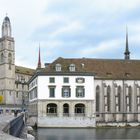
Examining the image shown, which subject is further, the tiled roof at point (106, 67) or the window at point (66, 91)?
the tiled roof at point (106, 67)

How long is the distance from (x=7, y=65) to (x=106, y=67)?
6166 centimetres

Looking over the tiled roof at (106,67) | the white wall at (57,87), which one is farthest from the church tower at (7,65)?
the white wall at (57,87)

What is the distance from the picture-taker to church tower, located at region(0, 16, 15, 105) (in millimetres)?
133000

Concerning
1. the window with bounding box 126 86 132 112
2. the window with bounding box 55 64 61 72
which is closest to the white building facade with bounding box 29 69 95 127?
the window with bounding box 55 64 61 72

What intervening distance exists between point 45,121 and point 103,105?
1395 cm

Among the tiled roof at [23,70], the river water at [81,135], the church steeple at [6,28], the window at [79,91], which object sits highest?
the church steeple at [6,28]

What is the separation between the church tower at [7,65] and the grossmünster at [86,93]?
57.8 meters

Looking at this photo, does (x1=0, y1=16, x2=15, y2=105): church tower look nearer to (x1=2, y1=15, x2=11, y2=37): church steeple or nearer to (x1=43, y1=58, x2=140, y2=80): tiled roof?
(x1=2, y1=15, x2=11, y2=37): church steeple

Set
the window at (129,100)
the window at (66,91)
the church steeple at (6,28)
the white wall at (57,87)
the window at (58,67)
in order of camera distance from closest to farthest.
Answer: the white wall at (57,87) < the window at (66,91) < the window at (58,67) < the window at (129,100) < the church steeple at (6,28)

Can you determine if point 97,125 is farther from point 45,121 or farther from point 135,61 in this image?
point 135,61

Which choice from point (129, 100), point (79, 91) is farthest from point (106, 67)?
point (79, 91)

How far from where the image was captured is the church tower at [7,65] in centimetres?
13300

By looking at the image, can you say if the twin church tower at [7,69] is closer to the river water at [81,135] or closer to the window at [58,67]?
the window at [58,67]

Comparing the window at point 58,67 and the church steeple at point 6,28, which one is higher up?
the church steeple at point 6,28
